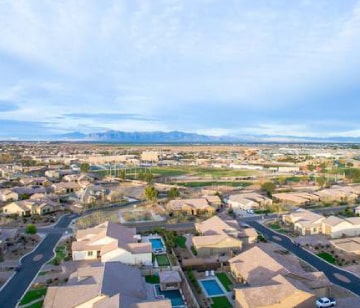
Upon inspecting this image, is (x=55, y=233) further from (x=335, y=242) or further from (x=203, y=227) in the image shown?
(x=335, y=242)

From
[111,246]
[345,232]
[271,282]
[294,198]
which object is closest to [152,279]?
[111,246]

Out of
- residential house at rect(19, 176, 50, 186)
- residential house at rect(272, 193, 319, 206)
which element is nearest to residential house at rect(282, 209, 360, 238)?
residential house at rect(272, 193, 319, 206)

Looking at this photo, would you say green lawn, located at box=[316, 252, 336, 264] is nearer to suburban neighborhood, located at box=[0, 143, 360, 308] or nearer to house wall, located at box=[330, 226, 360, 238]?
suburban neighborhood, located at box=[0, 143, 360, 308]

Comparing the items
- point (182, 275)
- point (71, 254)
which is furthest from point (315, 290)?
point (71, 254)

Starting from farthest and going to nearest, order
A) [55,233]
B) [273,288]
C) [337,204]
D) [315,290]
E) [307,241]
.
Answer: [337,204]
[55,233]
[307,241]
[315,290]
[273,288]

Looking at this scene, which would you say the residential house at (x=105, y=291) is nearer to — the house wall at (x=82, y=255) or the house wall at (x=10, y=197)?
the house wall at (x=82, y=255)

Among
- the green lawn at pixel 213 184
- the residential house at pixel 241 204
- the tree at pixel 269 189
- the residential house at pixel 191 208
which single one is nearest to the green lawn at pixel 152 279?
the residential house at pixel 191 208

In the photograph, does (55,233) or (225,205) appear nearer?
(55,233)
